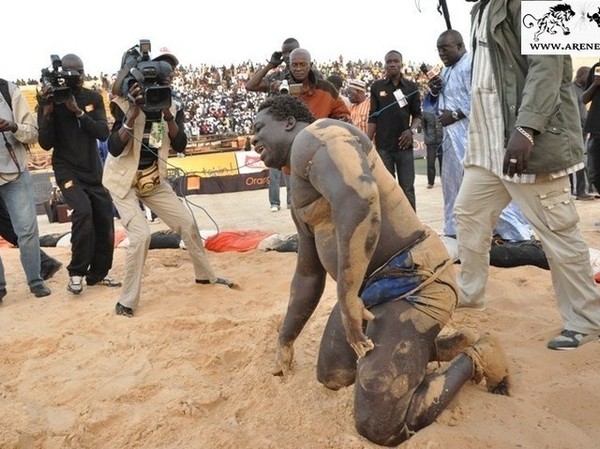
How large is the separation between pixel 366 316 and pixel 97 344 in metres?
2.01

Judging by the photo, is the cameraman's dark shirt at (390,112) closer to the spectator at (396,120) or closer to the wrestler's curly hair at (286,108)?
the spectator at (396,120)

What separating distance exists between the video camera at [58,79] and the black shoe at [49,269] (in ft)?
5.49

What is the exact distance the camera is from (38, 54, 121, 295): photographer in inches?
184

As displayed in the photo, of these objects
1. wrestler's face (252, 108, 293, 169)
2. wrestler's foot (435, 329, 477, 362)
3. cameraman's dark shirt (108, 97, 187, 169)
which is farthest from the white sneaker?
wrestler's foot (435, 329, 477, 362)

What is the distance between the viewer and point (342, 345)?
268 centimetres

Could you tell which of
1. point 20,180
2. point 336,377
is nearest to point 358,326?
point 336,377

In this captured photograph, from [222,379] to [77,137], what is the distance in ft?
8.88

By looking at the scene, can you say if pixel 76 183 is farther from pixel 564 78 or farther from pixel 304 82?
pixel 564 78

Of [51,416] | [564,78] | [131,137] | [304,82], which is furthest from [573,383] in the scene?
[304,82]

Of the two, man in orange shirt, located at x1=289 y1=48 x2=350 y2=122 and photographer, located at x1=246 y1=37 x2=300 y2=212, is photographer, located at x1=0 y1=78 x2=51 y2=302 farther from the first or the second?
man in orange shirt, located at x1=289 y1=48 x2=350 y2=122

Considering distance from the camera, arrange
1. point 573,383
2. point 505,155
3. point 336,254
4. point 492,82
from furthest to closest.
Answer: point 492,82 < point 505,155 < point 573,383 < point 336,254

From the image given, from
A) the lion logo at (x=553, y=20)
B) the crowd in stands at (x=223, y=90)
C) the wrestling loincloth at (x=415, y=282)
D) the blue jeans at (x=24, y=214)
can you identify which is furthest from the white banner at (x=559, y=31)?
the crowd in stands at (x=223, y=90)

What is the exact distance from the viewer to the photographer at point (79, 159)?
15.4 ft

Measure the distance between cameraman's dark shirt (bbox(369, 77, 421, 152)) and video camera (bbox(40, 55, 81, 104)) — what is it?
323cm
